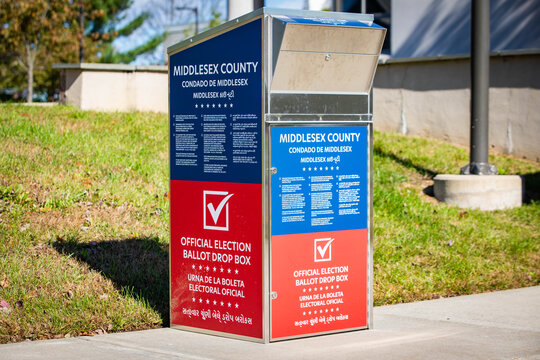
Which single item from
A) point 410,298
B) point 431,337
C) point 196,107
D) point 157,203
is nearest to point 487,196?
point 410,298

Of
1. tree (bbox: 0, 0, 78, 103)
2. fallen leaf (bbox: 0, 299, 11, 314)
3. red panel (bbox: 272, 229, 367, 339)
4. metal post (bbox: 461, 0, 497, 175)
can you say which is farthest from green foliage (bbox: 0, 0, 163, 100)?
red panel (bbox: 272, 229, 367, 339)

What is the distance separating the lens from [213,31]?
5484 mm

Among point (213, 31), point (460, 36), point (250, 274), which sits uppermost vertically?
point (460, 36)

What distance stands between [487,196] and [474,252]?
220 cm

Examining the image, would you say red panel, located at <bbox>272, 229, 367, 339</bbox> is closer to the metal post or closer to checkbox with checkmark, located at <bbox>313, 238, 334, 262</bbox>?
checkbox with checkmark, located at <bbox>313, 238, 334, 262</bbox>

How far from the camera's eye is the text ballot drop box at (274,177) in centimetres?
521

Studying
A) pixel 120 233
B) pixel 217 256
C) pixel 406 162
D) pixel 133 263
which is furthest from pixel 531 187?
pixel 217 256

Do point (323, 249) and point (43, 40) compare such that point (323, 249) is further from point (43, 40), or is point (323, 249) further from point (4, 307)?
point (43, 40)

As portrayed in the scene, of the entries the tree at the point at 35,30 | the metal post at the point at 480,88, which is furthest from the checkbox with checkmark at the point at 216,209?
the tree at the point at 35,30

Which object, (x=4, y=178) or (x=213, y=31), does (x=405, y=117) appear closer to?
(x=4, y=178)

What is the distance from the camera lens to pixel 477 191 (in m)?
10.6

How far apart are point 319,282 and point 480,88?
20.9 feet

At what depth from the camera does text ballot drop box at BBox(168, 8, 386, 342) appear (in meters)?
5.21

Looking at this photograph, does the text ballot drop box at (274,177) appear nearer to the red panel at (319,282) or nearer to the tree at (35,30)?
the red panel at (319,282)
